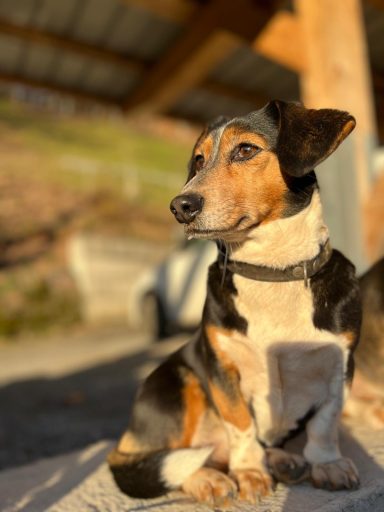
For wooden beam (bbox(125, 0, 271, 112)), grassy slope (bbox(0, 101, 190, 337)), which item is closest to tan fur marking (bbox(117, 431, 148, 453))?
wooden beam (bbox(125, 0, 271, 112))

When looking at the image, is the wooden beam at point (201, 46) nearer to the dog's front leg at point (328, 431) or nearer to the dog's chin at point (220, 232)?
the dog's chin at point (220, 232)

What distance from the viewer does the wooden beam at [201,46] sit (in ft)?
15.3

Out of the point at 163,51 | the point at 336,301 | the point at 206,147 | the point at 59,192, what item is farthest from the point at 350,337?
the point at 59,192

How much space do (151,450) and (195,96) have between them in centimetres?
574

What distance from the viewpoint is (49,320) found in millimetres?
10578

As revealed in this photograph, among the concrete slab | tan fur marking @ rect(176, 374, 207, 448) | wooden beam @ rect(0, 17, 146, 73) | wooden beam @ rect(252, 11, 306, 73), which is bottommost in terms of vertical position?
the concrete slab

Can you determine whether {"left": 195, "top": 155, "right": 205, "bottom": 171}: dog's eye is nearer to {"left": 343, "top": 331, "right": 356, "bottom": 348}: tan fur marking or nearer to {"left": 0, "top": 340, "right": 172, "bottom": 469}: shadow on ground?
{"left": 343, "top": 331, "right": 356, "bottom": 348}: tan fur marking

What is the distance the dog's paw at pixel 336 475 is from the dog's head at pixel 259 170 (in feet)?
2.88

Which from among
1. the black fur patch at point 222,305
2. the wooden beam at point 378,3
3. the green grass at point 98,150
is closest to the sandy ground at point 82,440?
the black fur patch at point 222,305

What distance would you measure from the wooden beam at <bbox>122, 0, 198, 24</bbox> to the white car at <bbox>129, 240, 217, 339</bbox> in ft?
9.79

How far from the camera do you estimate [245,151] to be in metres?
2.11

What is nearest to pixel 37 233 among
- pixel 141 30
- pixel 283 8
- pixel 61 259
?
pixel 61 259

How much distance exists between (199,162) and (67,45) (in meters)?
3.98

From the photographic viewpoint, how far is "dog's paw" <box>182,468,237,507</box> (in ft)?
6.22
